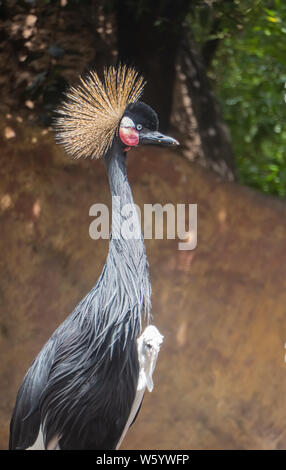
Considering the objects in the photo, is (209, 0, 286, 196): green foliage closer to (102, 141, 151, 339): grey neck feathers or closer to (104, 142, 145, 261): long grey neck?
(104, 142, 145, 261): long grey neck

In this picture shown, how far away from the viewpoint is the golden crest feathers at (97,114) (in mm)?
1702

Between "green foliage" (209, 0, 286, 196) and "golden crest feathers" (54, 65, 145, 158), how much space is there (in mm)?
1519

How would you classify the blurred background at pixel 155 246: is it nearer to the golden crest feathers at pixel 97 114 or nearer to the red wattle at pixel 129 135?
the golden crest feathers at pixel 97 114

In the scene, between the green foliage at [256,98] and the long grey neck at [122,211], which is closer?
the long grey neck at [122,211]

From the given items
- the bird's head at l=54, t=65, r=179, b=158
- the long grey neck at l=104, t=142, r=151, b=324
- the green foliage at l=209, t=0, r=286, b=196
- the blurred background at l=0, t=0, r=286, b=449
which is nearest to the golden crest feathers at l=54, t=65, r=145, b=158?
the bird's head at l=54, t=65, r=179, b=158

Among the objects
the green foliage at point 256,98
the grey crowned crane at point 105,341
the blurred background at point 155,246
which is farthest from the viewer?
the green foliage at point 256,98

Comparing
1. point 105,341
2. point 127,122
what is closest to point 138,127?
point 127,122

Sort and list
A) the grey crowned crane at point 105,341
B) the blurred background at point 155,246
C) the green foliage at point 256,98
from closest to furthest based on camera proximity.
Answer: the grey crowned crane at point 105,341 → the blurred background at point 155,246 → the green foliage at point 256,98

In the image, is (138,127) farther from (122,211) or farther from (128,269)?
(128,269)

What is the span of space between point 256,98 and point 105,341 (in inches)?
95.0

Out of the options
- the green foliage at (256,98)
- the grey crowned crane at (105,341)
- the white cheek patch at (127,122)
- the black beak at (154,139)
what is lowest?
the grey crowned crane at (105,341)

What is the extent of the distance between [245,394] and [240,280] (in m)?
0.45

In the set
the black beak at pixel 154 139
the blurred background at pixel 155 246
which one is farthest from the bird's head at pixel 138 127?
the blurred background at pixel 155 246
